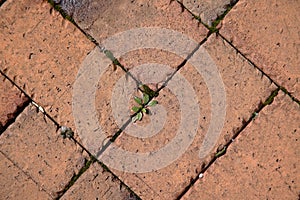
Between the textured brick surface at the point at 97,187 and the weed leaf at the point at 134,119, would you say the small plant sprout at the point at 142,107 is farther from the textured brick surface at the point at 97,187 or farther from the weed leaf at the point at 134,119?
the textured brick surface at the point at 97,187

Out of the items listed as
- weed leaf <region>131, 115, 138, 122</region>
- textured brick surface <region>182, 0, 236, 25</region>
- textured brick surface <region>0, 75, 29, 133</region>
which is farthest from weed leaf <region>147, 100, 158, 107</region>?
textured brick surface <region>0, 75, 29, 133</region>

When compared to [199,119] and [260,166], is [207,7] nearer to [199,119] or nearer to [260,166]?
[199,119]

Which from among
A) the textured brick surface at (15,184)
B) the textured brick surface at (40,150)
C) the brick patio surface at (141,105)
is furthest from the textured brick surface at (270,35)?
the textured brick surface at (15,184)

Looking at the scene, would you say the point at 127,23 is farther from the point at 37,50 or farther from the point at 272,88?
the point at 272,88

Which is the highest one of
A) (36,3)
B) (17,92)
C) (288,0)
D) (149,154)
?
(288,0)

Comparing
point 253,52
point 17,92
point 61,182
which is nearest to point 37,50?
point 17,92

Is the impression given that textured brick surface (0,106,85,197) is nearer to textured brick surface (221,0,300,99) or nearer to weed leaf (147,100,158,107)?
weed leaf (147,100,158,107)

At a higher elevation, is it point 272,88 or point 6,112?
point 272,88
